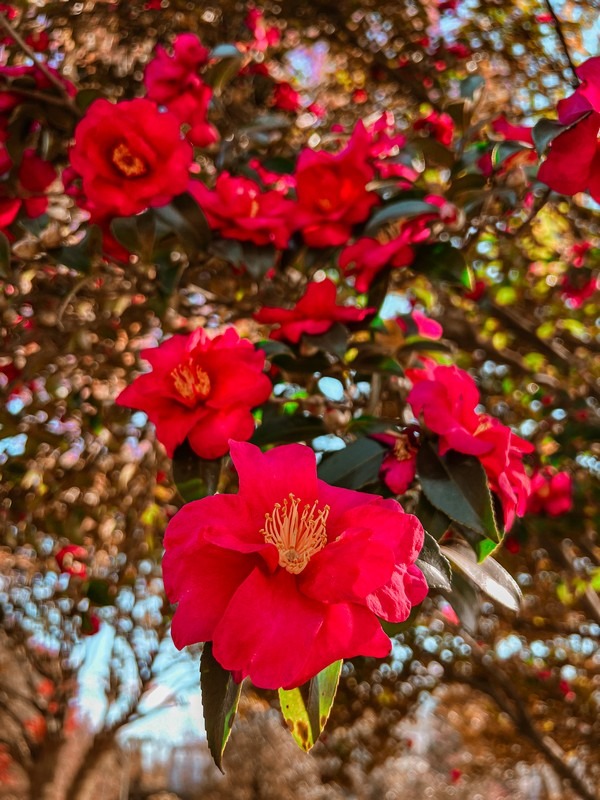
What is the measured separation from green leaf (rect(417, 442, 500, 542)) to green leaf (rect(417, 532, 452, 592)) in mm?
69

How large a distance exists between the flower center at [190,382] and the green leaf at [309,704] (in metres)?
0.33

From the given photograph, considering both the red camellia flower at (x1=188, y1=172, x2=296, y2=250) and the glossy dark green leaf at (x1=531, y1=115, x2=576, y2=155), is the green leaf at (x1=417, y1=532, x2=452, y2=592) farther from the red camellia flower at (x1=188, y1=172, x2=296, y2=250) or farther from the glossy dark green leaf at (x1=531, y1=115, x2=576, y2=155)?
the red camellia flower at (x1=188, y1=172, x2=296, y2=250)

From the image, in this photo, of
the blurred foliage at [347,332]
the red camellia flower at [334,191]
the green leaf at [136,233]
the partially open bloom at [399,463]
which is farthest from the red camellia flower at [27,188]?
the partially open bloom at [399,463]

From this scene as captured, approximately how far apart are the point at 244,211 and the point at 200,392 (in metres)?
0.44

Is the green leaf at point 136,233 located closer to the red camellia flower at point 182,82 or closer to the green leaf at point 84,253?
the green leaf at point 84,253

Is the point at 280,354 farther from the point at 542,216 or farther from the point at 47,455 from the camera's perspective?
the point at 542,216

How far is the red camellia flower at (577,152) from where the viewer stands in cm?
58

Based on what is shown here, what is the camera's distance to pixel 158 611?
3654mm

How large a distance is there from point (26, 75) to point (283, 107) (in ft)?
3.37

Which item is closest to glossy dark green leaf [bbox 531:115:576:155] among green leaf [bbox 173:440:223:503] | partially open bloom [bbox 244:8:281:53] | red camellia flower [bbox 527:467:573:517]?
green leaf [bbox 173:440:223:503]

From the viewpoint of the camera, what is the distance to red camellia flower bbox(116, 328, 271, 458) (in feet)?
2.41

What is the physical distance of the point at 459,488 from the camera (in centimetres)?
64

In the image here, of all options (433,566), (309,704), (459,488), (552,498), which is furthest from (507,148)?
(552,498)

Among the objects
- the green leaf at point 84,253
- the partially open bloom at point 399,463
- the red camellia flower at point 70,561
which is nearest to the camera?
the partially open bloom at point 399,463
